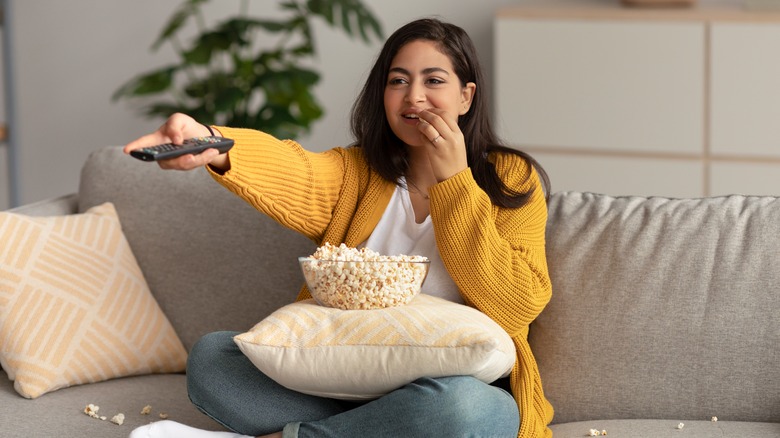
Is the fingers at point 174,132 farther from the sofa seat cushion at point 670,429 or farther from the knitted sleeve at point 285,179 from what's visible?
the sofa seat cushion at point 670,429

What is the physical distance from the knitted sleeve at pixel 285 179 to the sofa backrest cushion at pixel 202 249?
0.66ft

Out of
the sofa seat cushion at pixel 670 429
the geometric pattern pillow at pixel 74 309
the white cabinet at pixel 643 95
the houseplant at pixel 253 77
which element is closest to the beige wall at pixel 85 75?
the houseplant at pixel 253 77

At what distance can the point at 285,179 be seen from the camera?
1923 millimetres

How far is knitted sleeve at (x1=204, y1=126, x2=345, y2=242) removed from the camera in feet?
6.06

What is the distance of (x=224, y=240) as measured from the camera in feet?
7.44

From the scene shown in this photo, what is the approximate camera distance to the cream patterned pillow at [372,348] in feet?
5.42

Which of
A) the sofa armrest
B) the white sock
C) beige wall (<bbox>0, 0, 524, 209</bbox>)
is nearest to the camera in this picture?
the white sock

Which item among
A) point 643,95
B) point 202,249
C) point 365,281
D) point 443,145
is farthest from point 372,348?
point 643,95

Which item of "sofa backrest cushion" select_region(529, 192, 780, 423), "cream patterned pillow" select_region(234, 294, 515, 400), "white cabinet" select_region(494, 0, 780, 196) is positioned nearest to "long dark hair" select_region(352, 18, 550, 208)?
"sofa backrest cushion" select_region(529, 192, 780, 423)

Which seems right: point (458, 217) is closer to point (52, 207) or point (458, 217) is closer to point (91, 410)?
point (91, 410)

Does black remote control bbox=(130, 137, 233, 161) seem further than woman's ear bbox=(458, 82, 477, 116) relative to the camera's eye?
No

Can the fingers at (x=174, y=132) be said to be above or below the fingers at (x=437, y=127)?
above

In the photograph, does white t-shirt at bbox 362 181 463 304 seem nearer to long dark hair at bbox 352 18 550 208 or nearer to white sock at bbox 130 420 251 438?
long dark hair at bbox 352 18 550 208

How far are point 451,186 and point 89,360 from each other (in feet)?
2.67
